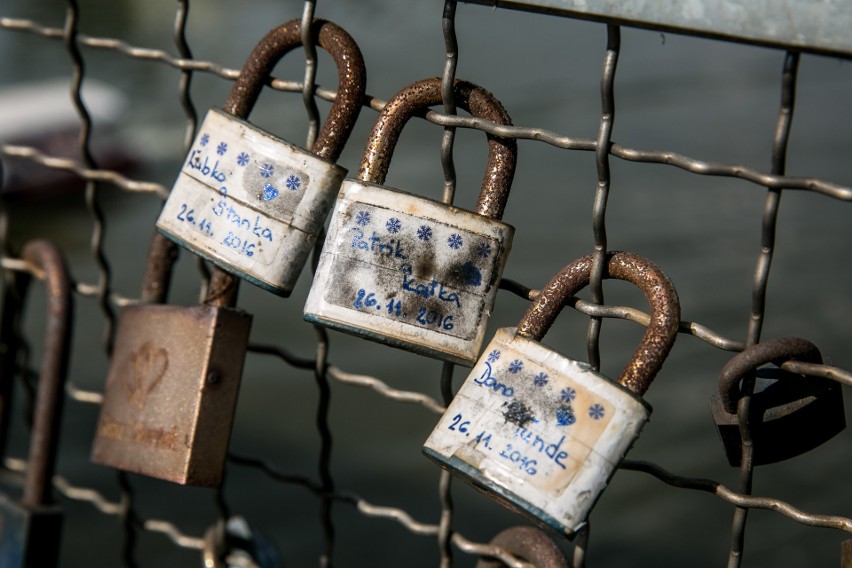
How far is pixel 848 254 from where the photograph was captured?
4660mm

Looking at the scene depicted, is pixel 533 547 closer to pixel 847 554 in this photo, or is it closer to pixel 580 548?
pixel 580 548

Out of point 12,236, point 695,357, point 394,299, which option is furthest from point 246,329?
point 12,236

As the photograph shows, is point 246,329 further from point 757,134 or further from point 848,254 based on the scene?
point 757,134

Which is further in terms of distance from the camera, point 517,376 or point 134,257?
point 134,257

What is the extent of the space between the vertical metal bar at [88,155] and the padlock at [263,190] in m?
0.31

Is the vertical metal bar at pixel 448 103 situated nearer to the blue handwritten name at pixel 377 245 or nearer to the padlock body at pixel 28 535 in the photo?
the blue handwritten name at pixel 377 245

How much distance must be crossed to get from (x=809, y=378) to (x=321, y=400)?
0.50m

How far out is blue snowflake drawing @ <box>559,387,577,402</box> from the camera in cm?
76

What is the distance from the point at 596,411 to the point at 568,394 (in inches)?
1.0

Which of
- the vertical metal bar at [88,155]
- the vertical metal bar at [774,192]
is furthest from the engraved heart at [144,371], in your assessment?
the vertical metal bar at [774,192]

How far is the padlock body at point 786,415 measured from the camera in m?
0.76

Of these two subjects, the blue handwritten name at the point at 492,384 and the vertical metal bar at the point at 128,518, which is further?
the vertical metal bar at the point at 128,518

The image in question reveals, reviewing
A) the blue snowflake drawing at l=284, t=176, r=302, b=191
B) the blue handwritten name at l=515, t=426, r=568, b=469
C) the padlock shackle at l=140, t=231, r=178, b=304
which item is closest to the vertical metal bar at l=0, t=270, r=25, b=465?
the padlock shackle at l=140, t=231, r=178, b=304

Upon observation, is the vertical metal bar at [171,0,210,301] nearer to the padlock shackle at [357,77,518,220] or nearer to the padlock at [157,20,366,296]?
the padlock at [157,20,366,296]
